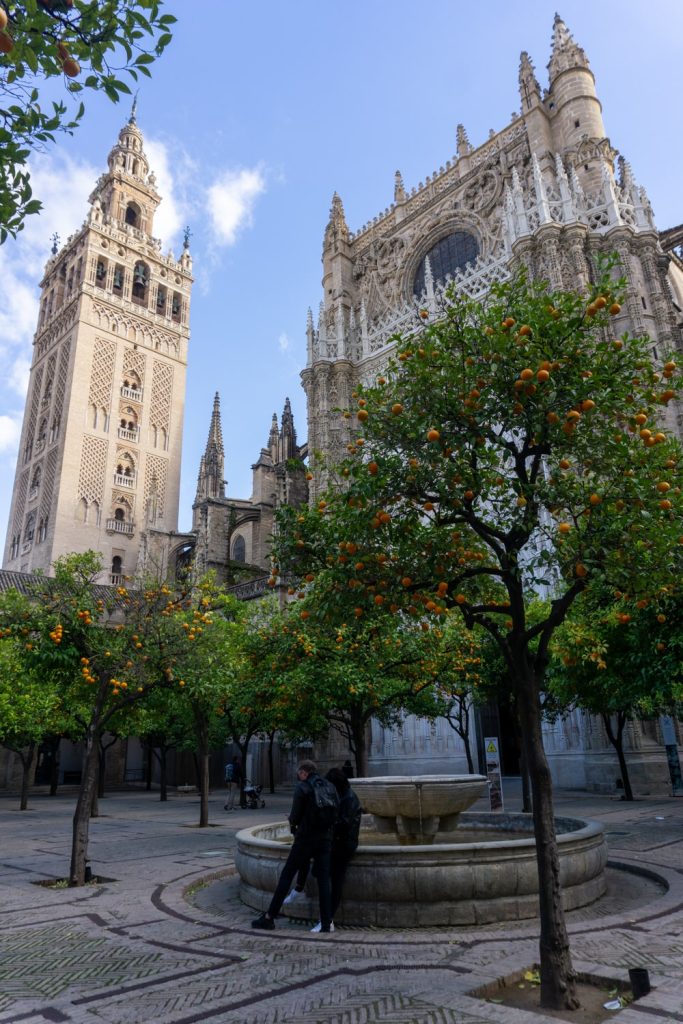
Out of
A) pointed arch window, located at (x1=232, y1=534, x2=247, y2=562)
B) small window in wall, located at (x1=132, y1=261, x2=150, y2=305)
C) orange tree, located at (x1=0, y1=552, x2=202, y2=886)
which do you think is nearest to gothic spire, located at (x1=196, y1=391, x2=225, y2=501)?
pointed arch window, located at (x1=232, y1=534, x2=247, y2=562)

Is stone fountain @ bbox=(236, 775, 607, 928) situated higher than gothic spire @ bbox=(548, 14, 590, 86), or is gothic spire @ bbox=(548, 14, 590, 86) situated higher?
gothic spire @ bbox=(548, 14, 590, 86)

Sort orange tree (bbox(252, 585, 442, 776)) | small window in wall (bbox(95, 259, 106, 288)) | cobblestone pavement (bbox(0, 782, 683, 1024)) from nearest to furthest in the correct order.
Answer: cobblestone pavement (bbox(0, 782, 683, 1024)), orange tree (bbox(252, 585, 442, 776)), small window in wall (bbox(95, 259, 106, 288))

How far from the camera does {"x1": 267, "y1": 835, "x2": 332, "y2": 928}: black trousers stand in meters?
5.80

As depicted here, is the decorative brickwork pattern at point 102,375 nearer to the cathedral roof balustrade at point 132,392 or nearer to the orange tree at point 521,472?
the cathedral roof balustrade at point 132,392

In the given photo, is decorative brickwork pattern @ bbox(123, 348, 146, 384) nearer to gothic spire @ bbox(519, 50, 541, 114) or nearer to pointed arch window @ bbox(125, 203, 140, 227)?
pointed arch window @ bbox(125, 203, 140, 227)

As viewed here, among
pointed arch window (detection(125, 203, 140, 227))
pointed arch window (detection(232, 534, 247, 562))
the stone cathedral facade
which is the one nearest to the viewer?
the stone cathedral facade

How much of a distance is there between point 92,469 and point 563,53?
113ft

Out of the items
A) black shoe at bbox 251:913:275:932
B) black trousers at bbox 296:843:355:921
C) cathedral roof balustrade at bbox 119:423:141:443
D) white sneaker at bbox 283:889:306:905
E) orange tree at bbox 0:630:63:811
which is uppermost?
cathedral roof balustrade at bbox 119:423:141:443

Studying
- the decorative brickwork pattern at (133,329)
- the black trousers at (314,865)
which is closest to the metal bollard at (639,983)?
the black trousers at (314,865)

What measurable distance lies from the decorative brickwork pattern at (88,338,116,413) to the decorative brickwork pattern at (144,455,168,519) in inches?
185

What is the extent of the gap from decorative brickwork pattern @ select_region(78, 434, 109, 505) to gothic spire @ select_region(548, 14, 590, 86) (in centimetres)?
3273

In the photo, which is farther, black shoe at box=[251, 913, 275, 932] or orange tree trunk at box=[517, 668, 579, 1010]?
black shoe at box=[251, 913, 275, 932]

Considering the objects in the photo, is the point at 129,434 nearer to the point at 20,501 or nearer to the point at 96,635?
the point at 20,501

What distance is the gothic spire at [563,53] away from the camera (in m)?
28.5
